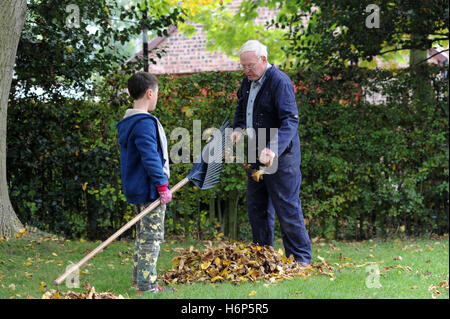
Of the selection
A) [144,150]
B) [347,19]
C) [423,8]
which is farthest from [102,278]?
[423,8]

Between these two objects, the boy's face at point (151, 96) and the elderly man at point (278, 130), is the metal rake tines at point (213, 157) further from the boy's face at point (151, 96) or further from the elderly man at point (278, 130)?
the boy's face at point (151, 96)

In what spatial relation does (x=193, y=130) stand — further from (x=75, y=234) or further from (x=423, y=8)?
(x=423, y=8)

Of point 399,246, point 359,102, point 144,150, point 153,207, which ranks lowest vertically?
point 399,246

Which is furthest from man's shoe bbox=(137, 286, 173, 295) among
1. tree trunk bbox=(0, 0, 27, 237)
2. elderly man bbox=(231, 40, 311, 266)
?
tree trunk bbox=(0, 0, 27, 237)

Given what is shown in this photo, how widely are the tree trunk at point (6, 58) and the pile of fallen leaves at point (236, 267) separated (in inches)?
101

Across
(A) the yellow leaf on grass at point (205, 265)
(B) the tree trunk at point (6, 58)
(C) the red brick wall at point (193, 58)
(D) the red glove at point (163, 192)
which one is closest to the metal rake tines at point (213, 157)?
(A) the yellow leaf on grass at point (205, 265)

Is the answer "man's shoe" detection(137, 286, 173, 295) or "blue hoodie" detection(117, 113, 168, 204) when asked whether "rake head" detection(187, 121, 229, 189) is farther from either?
"man's shoe" detection(137, 286, 173, 295)

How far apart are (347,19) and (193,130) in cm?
269

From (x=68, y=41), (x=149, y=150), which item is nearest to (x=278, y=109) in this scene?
(x=149, y=150)

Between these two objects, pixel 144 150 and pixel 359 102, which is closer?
pixel 144 150

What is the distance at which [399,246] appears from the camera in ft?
23.1

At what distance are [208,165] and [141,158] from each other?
3.27ft

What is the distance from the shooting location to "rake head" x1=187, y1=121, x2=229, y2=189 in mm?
4694

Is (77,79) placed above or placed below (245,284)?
above
